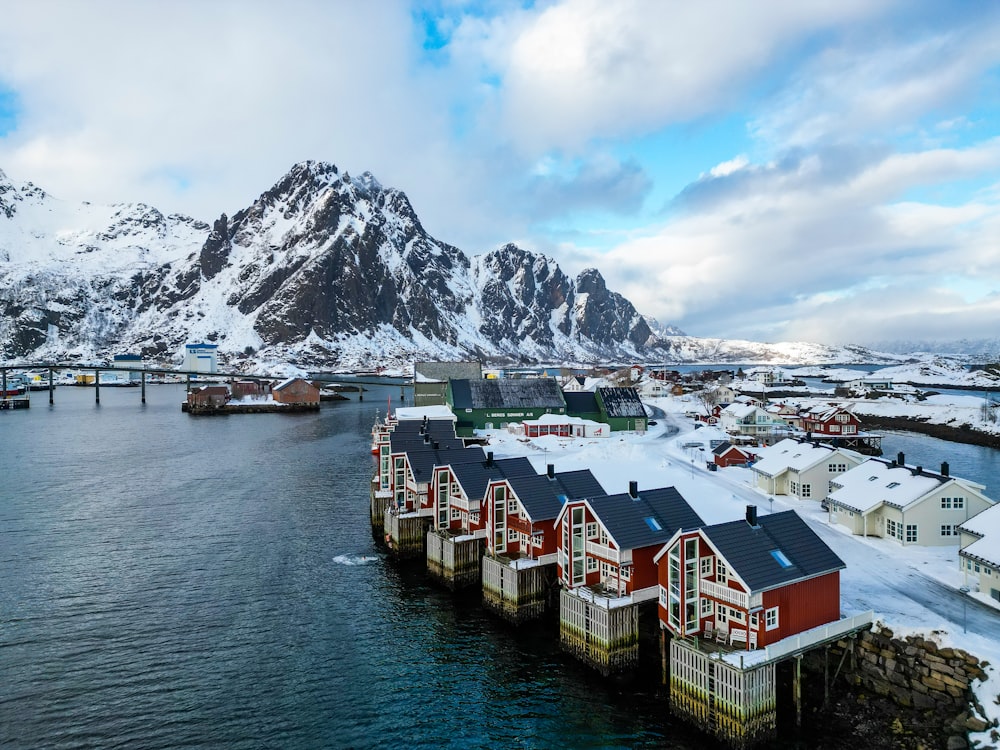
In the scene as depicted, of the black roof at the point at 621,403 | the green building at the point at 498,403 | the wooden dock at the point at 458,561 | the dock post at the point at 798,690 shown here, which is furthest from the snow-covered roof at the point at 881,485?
the green building at the point at 498,403

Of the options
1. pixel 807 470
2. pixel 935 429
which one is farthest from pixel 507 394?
pixel 935 429

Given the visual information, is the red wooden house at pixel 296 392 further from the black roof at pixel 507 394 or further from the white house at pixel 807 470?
the white house at pixel 807 470

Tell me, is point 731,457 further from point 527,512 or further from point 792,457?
point 527,512

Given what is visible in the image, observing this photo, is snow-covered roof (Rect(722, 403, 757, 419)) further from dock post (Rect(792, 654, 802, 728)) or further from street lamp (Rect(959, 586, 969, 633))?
dock post (Rect(792, 654, 802, 728))

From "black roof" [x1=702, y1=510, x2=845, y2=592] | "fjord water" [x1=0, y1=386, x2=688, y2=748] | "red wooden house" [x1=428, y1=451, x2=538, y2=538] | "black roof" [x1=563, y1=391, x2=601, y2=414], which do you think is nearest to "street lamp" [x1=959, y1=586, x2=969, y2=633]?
"black roof" [x1=702, y1=510, x2=845, y2=592]

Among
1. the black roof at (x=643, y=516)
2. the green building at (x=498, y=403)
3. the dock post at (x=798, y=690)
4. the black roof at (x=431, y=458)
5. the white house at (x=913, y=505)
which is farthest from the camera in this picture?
the green building at (x=498, y=403)

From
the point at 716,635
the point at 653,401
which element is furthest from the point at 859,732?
the point at 653,401
